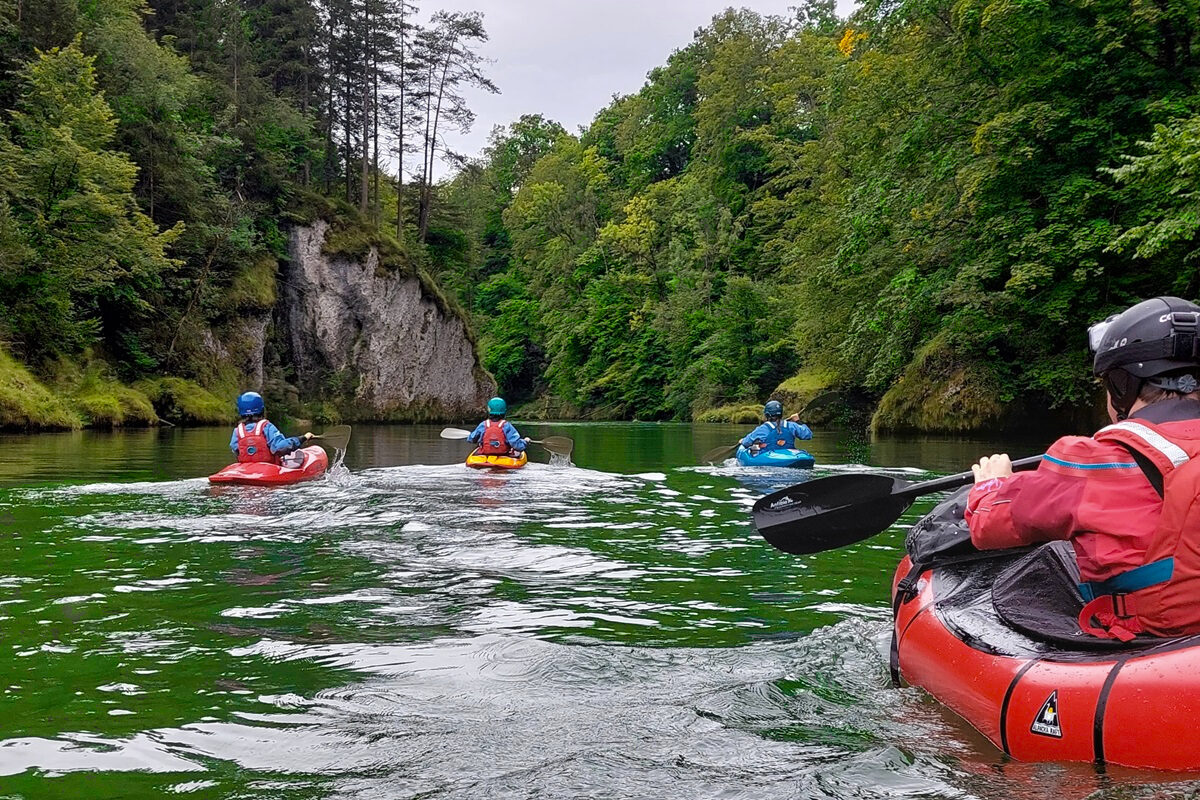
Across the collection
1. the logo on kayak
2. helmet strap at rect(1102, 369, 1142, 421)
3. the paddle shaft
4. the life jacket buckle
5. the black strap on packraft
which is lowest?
the logo on kayak

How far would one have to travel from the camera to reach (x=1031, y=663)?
9.71ft

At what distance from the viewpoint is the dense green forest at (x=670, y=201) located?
1562cm

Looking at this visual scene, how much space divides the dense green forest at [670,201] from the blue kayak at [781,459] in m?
4.86

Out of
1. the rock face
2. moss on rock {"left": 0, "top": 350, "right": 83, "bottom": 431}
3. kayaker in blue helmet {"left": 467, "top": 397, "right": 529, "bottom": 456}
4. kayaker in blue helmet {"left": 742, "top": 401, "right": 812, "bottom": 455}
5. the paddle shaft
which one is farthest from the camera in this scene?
the rock face

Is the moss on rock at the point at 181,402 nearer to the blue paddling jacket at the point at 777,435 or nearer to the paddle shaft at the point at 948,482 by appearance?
the blue paddling jacket at the point at 777,435

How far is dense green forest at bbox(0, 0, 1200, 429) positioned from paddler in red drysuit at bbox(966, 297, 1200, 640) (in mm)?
9462

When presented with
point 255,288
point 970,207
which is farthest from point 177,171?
point 970,207

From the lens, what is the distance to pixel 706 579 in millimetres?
6262

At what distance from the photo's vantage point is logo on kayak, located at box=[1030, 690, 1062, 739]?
110 inches

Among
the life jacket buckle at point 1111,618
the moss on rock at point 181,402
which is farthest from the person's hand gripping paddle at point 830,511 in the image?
the moss on rock at point 181,402

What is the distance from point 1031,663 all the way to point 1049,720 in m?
0.20

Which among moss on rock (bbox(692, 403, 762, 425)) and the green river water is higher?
moss on rock (bbox(692, 403, 762, 425))

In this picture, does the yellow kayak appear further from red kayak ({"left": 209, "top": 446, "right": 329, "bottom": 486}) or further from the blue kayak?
the blue kayak

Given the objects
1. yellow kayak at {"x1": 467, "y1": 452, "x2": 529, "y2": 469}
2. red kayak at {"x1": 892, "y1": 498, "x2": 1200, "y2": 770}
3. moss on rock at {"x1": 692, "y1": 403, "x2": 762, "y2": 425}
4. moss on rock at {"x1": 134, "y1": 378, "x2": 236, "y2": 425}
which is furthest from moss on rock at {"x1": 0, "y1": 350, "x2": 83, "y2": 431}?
moss on rock at {"x1": 692, "y1": 403, "x2": 762, "y2": 425}
